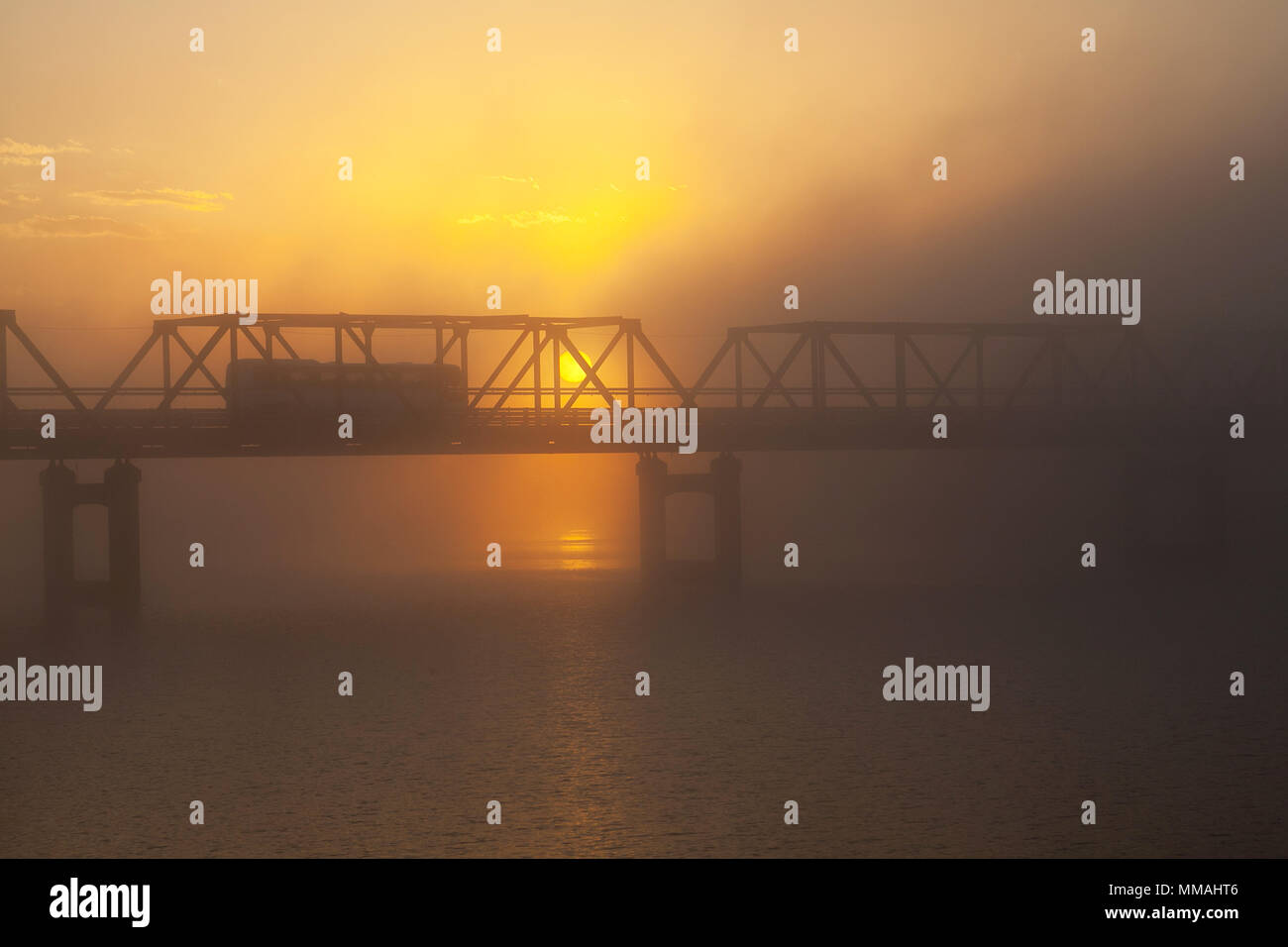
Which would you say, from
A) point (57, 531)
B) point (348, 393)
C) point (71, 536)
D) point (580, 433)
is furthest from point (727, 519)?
point (57, 531)

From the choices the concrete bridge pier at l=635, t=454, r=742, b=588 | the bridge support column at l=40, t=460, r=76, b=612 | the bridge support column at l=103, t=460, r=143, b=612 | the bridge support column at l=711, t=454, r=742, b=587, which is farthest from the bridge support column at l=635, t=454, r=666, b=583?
the bridge support column at l=40, t=460, r=76, b=612

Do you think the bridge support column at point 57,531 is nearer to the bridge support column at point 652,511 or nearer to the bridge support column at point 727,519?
the bridge support column at point 652,511

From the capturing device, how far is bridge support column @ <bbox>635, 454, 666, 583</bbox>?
10112 centimetres

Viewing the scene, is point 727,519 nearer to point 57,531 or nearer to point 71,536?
point 71,536

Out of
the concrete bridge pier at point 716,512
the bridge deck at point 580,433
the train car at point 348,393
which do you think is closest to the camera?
the bridge deck at point 580,433

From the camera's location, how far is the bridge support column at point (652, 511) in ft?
332

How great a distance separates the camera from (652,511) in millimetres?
102312

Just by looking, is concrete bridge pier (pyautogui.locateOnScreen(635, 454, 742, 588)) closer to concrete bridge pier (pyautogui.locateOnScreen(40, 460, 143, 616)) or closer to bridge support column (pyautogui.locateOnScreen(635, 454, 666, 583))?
bridge support column (pyautogui.locateOnScreen(635, 454, 666, 583))

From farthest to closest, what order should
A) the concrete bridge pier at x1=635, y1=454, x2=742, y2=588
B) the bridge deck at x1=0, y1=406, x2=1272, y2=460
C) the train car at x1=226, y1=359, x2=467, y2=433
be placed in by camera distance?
the concrete bridge pier at x1=635, y1=454, x2=742, y2=588
the train car at x1=226, y1=359, x2=467, y2=433
the bridge deck at x1=0, y1=406, x2=1272, y2=460

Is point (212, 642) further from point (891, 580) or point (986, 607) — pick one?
point (891, 580)

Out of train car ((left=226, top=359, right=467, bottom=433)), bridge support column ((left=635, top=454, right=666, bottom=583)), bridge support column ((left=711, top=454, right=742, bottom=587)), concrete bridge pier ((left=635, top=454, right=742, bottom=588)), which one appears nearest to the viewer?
train car ((left=226, top=359, right=467, bottom=433))

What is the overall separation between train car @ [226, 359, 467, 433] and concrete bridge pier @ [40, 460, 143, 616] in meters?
8.23

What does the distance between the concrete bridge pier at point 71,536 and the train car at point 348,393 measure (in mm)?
8227

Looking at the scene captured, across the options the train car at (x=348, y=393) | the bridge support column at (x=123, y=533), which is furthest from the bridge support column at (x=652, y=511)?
the bridge support column at (x=123, y=533)
